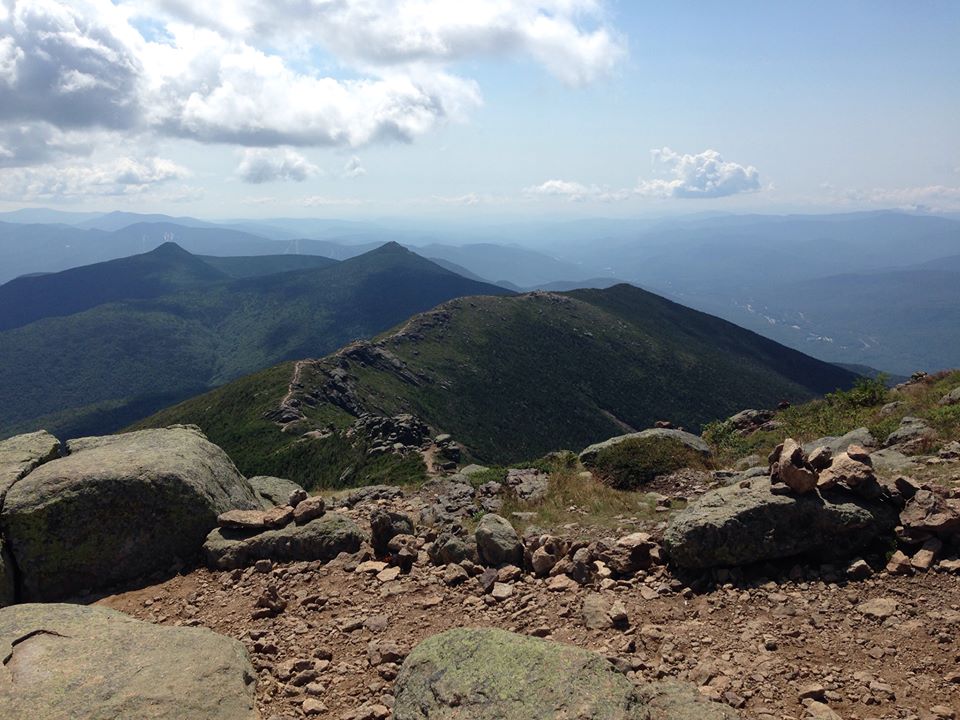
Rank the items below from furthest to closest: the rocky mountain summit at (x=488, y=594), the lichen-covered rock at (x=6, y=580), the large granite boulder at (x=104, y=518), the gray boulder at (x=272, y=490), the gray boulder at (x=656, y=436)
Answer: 1. the gray boulder at (x=656, y=436)
2. the gray boulder at (x=272, y=490)
3. the large granite boulder at (x=104, y=518)
4. the lichen-covered rock at (x=6, y=580)
5. the rocky mountain summit at (x=488, y=594)

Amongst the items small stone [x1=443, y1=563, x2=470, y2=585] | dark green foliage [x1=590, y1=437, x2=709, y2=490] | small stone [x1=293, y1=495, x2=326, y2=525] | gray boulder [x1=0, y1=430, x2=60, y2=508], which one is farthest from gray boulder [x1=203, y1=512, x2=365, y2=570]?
dark green foliage [x1=590, y1=437, x2=709, y2=490]

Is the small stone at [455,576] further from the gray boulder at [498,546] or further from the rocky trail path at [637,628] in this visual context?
the gray boulder at [498,546]

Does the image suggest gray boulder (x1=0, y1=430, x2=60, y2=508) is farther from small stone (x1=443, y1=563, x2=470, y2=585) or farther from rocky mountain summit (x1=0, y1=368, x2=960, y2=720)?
small stone (x1=443, y1=563, x2=470, y2=585)

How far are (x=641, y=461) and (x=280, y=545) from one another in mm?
12555

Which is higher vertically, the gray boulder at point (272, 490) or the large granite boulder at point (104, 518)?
the large granite boulder at point (104, 518)

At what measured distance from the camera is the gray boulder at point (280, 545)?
12719mm

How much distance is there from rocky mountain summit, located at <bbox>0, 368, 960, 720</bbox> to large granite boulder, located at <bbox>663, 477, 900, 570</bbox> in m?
0.04

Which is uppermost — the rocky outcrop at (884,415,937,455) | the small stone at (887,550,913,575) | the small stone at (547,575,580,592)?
the rocky outcrop at (884,415,937,455)

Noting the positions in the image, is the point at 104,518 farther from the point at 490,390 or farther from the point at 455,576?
the point at 490,390

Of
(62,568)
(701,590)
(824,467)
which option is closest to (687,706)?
(701,590)

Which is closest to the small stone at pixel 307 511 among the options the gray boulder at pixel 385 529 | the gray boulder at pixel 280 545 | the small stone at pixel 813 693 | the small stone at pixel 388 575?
the gray boulder at pixel 280 545

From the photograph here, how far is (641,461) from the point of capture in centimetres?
1969

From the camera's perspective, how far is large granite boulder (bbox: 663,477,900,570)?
33.9ft

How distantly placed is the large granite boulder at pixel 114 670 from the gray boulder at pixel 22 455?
16.4 ft
